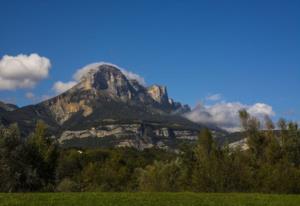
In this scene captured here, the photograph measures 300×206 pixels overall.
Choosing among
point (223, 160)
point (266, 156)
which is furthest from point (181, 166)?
point (223, 160)

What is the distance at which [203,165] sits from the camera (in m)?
58.7

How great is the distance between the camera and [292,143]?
80.4 m

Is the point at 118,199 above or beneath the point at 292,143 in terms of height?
beneath

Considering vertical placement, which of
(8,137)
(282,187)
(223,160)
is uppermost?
(8,137)

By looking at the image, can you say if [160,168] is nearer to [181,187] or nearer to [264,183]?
[181,187]

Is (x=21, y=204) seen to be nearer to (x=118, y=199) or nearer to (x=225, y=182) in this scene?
(x=118, y=199)

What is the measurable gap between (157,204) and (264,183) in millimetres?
30323

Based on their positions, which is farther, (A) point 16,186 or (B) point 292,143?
(B) point 292,143

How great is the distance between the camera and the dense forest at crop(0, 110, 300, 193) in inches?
2228

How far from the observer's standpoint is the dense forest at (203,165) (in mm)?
56594

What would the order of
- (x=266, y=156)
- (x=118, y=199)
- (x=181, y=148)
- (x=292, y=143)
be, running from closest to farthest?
1. (x=118, y=199)
2. (x=266, y=156)
3. (x=292, y=143)
4. (x=181, y=148)

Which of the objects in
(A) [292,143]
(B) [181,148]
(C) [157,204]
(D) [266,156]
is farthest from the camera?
(B) [181,148]

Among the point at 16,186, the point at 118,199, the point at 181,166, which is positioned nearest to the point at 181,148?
Result: the point at 181,166

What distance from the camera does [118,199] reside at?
31.7 m
